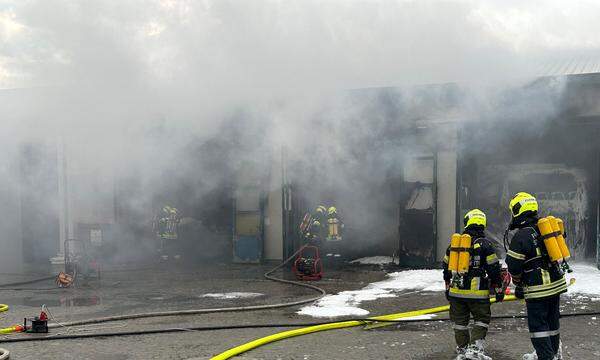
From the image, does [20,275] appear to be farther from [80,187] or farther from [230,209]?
[230,209]

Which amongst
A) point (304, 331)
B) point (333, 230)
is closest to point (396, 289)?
point (333, 230)

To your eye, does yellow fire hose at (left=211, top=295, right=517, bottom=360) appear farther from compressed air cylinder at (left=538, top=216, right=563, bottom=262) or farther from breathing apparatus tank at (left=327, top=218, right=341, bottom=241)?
breathing apparatus tank at (left=327, top=218, right=341, bottom=241)

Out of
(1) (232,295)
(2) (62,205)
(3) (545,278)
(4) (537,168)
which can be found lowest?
(1) (232,295)

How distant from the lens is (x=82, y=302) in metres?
10.0

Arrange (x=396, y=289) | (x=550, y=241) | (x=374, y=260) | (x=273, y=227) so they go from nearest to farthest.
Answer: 1. (x=550, y=241)
2. (x=396, y=289)
3. (x=374, y=260)
4. (x=273, y=227)

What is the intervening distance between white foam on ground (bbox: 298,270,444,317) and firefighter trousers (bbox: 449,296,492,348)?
238 centimetres

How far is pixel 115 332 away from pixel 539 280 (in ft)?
15.5

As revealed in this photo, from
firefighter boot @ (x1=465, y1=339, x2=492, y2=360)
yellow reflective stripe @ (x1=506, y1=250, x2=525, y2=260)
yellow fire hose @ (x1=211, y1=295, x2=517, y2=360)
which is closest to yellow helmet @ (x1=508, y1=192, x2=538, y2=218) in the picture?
yellow reflective stripe @ (x1=506, y1=250, x2=525, y2=260)

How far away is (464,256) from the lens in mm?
5977

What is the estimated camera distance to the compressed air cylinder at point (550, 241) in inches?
215

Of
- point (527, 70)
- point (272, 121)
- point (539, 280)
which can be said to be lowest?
point (539, 280)

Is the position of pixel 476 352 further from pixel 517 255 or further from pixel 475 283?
pixel 517 255

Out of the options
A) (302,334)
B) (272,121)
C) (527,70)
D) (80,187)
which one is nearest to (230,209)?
(272,121)

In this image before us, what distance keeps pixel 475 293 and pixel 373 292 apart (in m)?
4.48
